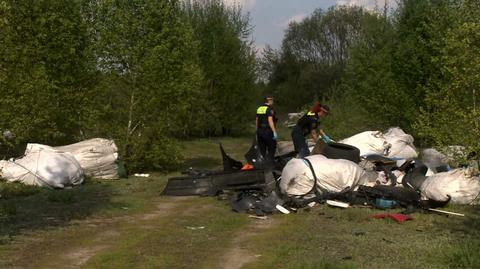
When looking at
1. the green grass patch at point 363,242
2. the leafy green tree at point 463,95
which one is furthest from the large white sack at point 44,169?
the leafy green tree at point 463,95

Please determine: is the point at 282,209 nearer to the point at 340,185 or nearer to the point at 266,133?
the point at 340,185

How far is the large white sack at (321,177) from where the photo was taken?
32.2ft

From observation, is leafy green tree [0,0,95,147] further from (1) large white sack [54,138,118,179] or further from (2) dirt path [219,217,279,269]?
(2) dirt path [219,217,279,269]

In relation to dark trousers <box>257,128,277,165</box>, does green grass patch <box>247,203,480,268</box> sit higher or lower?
lower

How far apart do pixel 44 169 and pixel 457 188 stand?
812cm

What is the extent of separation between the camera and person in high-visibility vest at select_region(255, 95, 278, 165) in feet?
42.4

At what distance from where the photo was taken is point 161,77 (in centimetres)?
1522

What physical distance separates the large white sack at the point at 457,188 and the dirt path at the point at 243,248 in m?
2.85

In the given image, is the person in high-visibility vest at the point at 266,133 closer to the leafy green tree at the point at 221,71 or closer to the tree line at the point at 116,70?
the tree line at the point at 116,70

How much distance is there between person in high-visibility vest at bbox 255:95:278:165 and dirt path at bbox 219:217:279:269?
14.2 ft

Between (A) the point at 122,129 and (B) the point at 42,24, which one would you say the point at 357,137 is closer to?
(A) the point at 122,129

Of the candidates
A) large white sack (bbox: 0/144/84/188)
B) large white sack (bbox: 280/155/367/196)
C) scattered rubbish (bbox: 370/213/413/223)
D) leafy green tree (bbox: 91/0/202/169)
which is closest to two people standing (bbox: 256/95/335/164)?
large white sack (bbox: 280/155/367/196)

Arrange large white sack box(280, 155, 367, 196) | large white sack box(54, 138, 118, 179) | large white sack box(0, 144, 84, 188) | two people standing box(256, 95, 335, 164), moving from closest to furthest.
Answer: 1. large white sack box(280, 155, 367, 196)
2. large white sack box(0, 144, 84, 188)
3. two people standing box(256, 95, 335, 164)
4. large white sack box(54, 138, 118, 179)

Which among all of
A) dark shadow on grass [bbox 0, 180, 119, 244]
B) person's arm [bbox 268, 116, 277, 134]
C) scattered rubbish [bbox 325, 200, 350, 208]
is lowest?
dark shadow on grass [bbox 0, 180, 119, 244]
